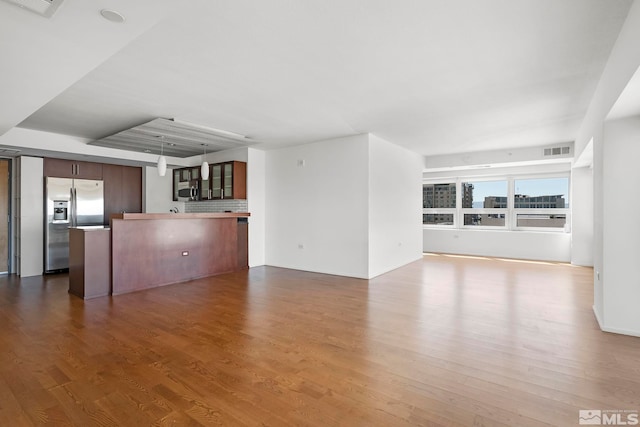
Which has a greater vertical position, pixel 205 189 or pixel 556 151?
pixel 556 151

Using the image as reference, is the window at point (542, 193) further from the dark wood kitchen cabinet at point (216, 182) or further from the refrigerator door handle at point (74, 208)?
the refrigerator door handle at point (74, 208)

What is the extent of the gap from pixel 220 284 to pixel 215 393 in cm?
329

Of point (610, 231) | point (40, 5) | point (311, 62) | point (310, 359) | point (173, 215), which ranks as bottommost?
point (310, 359)

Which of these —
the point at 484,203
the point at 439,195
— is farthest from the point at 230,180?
the point at 484,203

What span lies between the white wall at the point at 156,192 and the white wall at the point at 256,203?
2279mm

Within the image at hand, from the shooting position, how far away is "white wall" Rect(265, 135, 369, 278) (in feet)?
19.1

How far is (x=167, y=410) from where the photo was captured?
6.45 feet

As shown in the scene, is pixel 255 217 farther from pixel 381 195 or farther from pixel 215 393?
pixel 215 393

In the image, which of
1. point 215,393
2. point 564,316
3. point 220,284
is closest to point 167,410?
point 215,393

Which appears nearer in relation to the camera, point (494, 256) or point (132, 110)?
point (132, 110)

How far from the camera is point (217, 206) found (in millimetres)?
7453

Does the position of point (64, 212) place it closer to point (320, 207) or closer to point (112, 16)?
point (320, 207)

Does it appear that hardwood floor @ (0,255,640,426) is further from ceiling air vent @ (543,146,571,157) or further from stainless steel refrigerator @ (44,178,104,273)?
ceiling air vent @ (543,146,571,157)

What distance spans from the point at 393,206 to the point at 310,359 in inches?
179
